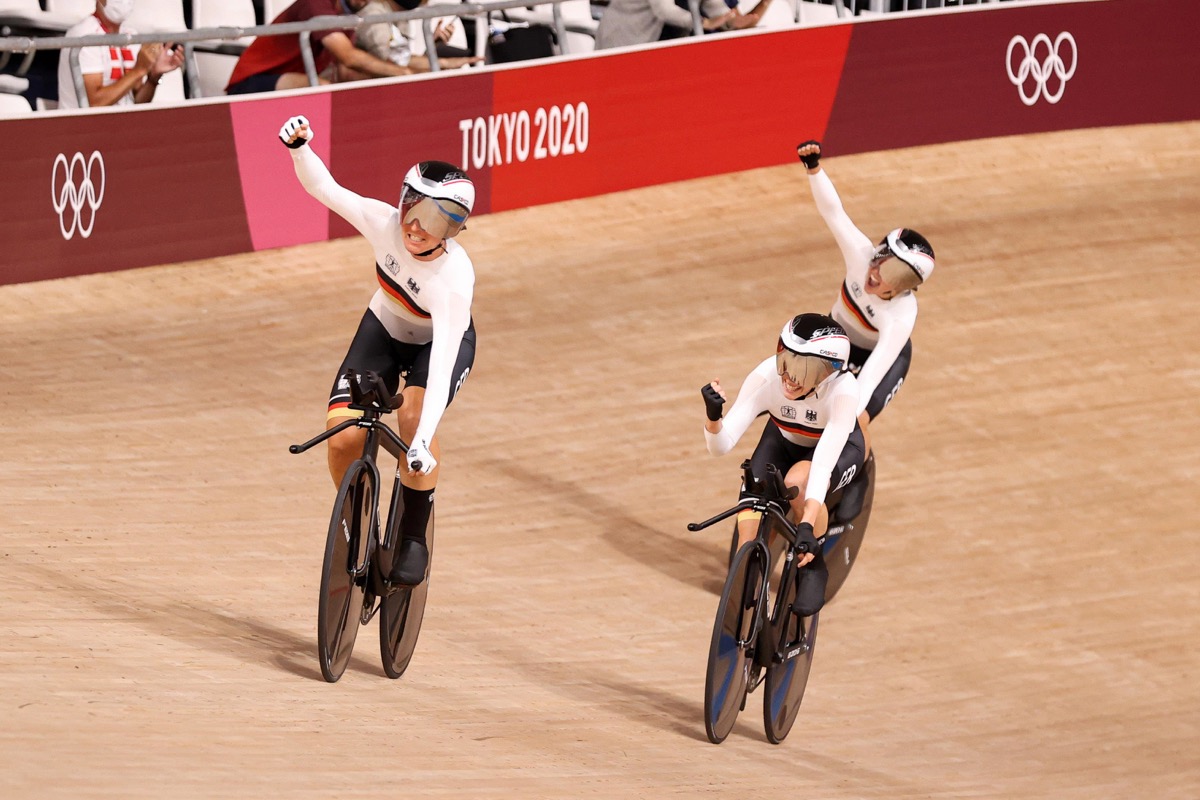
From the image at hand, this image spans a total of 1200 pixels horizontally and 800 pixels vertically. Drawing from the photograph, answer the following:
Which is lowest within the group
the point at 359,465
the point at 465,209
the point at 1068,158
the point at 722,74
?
the point at 1068,158

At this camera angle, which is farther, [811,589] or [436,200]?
[811,589]

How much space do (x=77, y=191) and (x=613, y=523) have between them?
12.0 feet

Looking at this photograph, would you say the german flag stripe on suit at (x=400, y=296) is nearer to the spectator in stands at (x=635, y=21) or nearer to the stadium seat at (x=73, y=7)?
the stadium seat at (x=73, y=7)

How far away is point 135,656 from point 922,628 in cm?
330

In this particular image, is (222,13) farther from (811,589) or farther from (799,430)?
(811,589)

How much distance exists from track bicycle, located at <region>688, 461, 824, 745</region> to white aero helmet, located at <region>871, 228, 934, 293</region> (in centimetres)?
144

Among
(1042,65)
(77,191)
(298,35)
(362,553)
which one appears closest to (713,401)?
(362,553)

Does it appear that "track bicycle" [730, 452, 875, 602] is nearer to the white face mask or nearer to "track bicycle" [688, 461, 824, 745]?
"track bicycle" [688, 461, 824, 745]

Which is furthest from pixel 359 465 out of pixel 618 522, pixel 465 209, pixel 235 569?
pixel 618 522

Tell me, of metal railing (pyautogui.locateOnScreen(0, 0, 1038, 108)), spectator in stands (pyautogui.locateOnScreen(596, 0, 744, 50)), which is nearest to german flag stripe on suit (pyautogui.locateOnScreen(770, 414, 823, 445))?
metal railing (pyautogui.locateOnScreen(0, 0, 1038, 108))

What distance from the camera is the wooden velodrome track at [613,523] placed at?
583 centimetres

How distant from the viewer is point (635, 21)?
12148mm

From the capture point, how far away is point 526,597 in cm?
745

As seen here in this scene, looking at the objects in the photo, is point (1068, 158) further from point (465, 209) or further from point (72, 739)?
point (72, 739)
